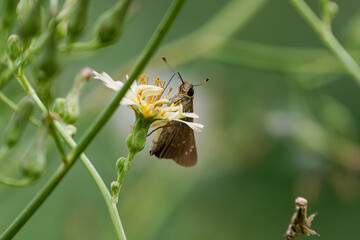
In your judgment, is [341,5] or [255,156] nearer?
[255,156]

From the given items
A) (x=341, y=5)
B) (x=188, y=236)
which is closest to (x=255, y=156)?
(x=188, y=236)

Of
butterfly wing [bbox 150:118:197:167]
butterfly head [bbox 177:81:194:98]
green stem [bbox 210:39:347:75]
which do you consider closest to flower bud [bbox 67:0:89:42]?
butterfly wing [bbox 150:118:197:167]

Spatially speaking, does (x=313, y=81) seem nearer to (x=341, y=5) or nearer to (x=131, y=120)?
(x=131, y=120)

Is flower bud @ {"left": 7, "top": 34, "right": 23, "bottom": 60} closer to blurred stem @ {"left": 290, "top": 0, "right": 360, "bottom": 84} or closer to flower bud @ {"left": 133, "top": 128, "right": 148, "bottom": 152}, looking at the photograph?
flower bud @ {"left": 133, "top": 128, "right": 148, "bottom": 152}

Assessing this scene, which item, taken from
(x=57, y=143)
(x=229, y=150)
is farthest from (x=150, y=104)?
(x=229, y=150)

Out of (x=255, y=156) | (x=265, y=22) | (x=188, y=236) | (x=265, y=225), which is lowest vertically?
(x=188, y=236)

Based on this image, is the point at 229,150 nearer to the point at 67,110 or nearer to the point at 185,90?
the point at 185,90
